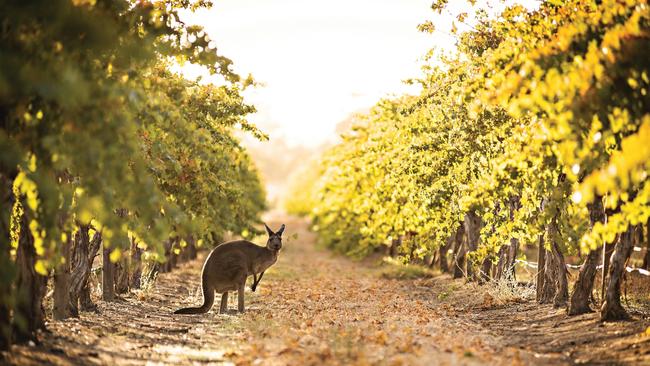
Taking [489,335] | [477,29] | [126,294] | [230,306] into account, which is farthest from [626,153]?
[126,294]

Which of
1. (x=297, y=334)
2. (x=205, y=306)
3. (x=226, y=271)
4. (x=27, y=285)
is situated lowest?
(x=297, y=334)

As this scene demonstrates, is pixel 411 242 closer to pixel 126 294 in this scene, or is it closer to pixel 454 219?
pixel 454 219

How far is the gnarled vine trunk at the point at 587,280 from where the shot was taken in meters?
15.4

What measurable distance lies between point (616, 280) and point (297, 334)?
264 inches

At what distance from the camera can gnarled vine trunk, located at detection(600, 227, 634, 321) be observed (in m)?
14.1

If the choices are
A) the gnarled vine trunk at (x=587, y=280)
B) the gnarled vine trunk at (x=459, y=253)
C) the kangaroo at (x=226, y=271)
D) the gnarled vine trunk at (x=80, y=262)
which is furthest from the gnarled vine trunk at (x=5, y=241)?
the gnarled vine trunk at (x=459, y=253)

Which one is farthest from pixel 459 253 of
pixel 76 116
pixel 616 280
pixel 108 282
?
pixel 76 116

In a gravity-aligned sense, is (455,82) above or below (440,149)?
above

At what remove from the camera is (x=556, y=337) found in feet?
44.8

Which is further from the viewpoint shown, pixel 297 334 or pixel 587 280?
pixel 587 280

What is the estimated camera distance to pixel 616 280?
46.7ft

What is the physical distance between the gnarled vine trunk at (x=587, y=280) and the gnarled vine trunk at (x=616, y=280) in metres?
1.15

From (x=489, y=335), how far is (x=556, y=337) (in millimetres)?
1308

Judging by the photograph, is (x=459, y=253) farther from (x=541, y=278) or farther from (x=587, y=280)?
(x=587, y=280)
